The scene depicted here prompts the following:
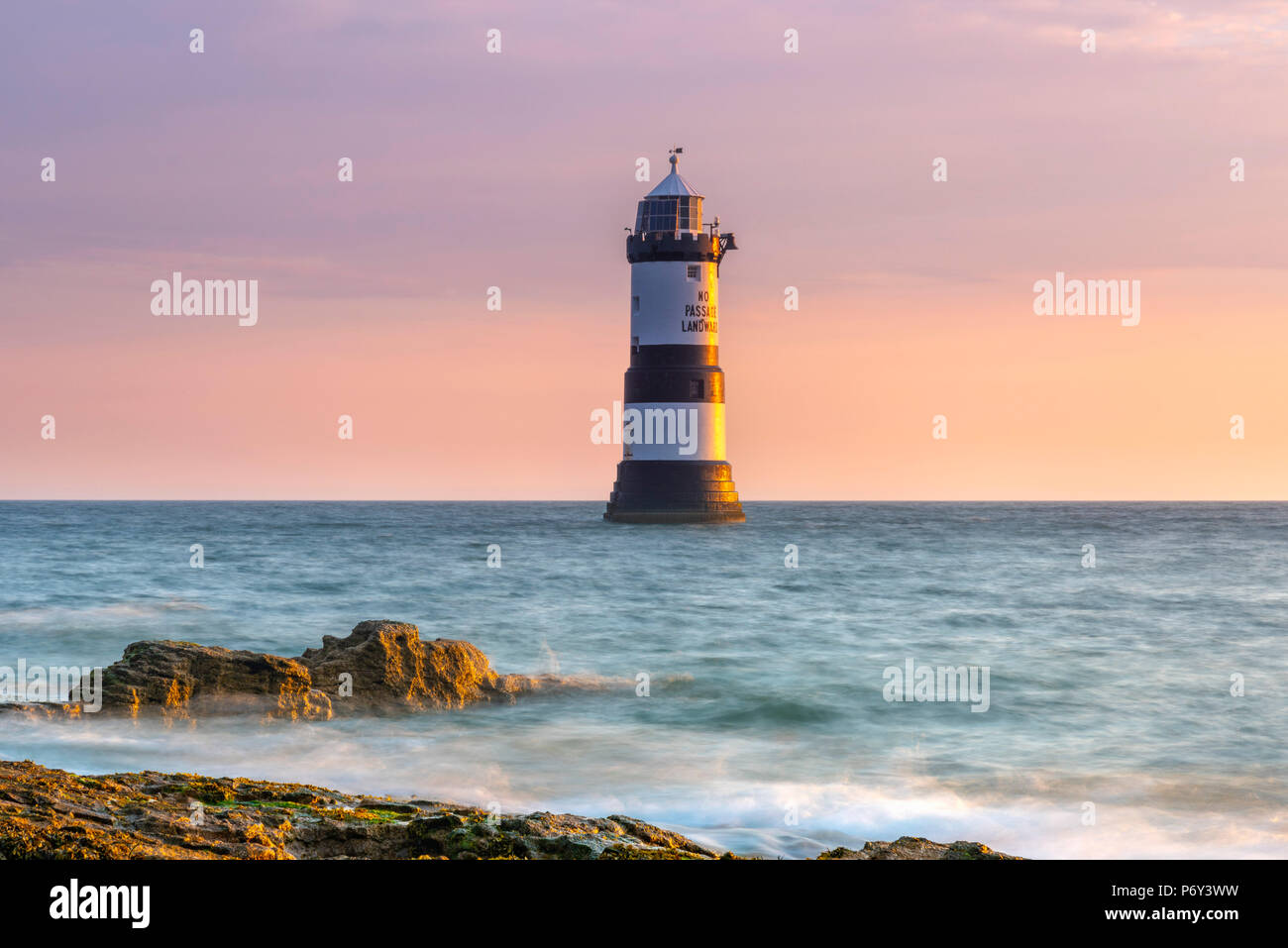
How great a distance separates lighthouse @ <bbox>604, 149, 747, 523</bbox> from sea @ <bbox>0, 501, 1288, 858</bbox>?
763 centimetres

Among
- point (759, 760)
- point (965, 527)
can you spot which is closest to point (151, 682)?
point (759, 760)

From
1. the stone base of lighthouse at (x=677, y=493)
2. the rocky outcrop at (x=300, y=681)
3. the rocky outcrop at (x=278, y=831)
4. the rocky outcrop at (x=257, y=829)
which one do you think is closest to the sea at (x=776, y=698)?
the rocky outcrop at (x=300, y=681)

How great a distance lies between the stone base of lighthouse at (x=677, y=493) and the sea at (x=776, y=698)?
6.98 m

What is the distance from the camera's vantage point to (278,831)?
8000 millimetres

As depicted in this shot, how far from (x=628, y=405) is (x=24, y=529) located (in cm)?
4814

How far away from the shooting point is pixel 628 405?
2031 inches

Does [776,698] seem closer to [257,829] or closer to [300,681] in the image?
[300,681]

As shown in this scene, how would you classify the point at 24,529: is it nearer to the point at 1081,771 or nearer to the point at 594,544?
the point at 594,544

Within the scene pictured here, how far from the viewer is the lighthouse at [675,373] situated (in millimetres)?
50375

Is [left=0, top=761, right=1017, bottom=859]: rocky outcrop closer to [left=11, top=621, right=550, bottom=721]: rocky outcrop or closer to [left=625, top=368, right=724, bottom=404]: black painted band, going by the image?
[left=11, top=621, right=550, bottom=721]: rocky outcrop

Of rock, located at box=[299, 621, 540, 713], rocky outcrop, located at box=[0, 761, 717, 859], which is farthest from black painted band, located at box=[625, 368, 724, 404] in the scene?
rocky outcrop, located at box=[0, 761, 717, 859]

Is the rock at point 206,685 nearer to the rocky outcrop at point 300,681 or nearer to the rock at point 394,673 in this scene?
the rocky outcrop at point 300,681

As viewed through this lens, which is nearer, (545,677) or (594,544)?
(545,677)

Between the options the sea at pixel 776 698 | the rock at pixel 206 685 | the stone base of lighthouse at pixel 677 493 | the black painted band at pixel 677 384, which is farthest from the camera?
the stone base of lighthouse at pixel 677 493
